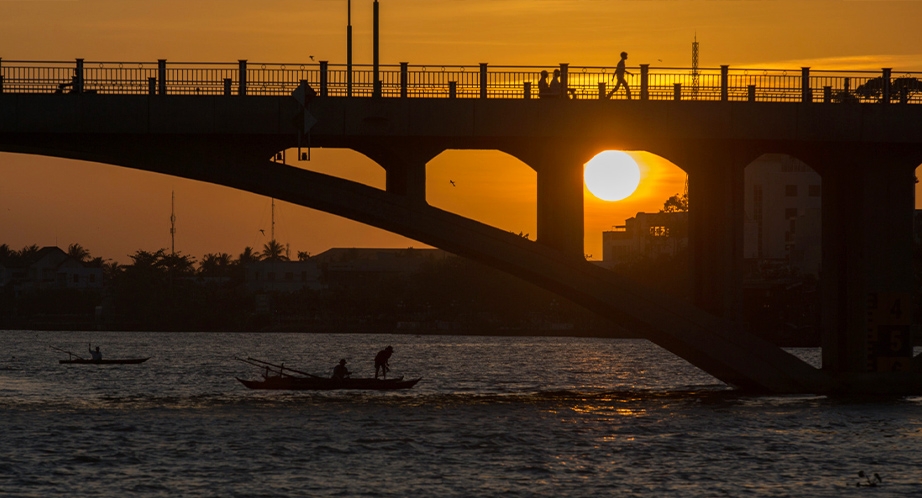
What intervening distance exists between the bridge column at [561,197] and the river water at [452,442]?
5481 millimetres

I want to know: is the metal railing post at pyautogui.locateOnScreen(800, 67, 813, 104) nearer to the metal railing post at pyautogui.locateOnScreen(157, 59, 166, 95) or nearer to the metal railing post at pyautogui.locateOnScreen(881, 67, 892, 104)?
the metal railing post at pyautogui.locateOnScreen(881, 67, 892, 104)

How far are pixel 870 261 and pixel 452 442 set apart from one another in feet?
50.9

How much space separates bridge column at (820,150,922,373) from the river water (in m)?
1.86

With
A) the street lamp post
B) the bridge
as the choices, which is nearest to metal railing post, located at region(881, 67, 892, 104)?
the bridge

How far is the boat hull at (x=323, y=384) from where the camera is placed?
172 ft

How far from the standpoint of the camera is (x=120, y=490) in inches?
1268

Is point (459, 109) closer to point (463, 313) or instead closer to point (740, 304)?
point (740, 304)

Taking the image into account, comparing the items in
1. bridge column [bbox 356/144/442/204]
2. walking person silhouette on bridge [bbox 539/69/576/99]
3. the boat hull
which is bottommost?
the boat hull

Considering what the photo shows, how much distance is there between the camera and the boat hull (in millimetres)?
52503

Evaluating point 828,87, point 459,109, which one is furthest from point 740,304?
point 459,109

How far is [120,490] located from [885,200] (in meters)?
26.5

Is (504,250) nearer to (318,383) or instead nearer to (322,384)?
(322,384)

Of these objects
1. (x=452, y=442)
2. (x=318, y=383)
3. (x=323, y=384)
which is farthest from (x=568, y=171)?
Answer: (x=318, y=383)

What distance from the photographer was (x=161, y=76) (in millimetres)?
44594
